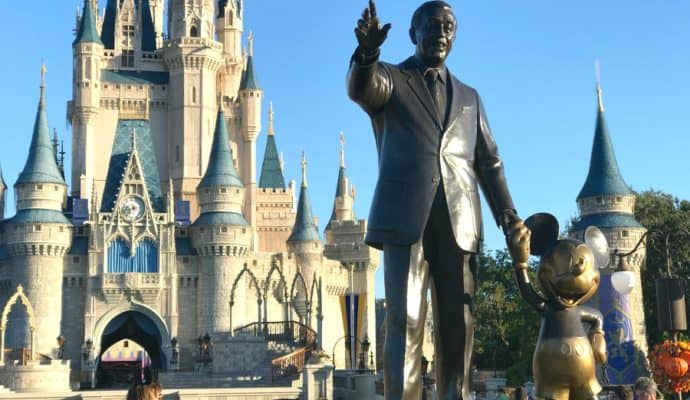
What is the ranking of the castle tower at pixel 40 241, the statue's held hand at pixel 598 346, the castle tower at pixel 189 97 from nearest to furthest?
1. the statue's held hand at pixel 598 346
2. the castle tower at pixel 40 241
3. the castle tower at pixel 189 97

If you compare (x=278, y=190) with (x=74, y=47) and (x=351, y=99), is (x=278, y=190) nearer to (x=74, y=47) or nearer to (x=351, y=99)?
(x=74, y=47)

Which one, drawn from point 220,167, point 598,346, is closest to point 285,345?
→ point 220,167

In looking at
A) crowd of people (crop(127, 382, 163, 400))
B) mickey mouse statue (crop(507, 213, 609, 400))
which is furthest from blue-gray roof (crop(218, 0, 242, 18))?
crowd of people (crop(127, 382, 163, 400))

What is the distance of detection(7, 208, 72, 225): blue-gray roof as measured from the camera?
4662 cm

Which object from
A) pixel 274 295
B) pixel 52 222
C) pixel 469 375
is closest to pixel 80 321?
pixel 52 222

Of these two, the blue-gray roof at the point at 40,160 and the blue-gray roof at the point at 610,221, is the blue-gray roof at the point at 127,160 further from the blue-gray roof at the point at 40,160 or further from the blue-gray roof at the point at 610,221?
the blue-gray roof at the point at 610,221

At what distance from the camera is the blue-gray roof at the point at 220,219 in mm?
48375

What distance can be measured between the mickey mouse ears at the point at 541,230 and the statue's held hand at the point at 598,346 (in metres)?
0.78

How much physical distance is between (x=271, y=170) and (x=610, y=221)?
84.5 ft

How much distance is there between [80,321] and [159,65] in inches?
647

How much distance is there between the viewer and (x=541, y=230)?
6.41 metres

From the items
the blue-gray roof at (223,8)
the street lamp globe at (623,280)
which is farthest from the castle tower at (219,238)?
the street lamp globe at (623,280)

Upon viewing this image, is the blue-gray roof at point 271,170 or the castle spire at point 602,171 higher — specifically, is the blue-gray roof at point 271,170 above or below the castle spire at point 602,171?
above

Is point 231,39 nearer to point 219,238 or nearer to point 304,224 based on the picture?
point 304,224
